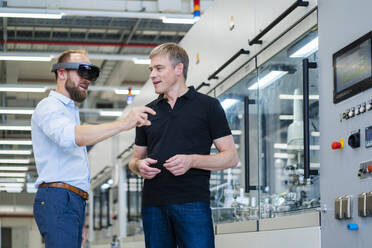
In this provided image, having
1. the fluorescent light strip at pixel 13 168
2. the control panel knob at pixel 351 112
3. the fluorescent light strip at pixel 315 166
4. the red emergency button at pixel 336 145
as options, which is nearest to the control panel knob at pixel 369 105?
the control panel knob at pixel 351 112

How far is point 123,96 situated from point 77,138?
A: 13230 mm

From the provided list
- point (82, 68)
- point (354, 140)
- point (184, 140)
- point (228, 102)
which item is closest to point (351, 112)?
point (354, 140)

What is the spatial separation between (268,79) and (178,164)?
5.52ft

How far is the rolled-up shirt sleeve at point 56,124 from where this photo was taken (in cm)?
223

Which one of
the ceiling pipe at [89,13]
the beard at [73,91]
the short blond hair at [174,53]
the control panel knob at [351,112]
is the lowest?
the control panel knob at [351,112]

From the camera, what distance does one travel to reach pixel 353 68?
252 cm

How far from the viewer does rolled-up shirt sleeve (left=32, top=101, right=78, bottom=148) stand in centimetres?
223

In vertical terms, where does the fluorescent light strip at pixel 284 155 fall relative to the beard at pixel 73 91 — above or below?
below

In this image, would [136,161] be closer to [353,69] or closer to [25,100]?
[353,69]

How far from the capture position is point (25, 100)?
1306 cm

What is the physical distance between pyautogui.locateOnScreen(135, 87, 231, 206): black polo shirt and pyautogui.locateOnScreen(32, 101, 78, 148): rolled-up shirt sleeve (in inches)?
13.3

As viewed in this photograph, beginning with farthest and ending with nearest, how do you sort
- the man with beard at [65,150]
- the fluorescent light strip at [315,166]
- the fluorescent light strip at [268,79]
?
the fluorescent light strip at [268,79], the fluorescent light strip at [315,166], the man with beard at [65,150]

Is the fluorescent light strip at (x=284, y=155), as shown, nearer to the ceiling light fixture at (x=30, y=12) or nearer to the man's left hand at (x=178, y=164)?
the man's left hand at (x=178, y=164)

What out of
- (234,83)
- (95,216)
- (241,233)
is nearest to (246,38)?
A: (234,83)
